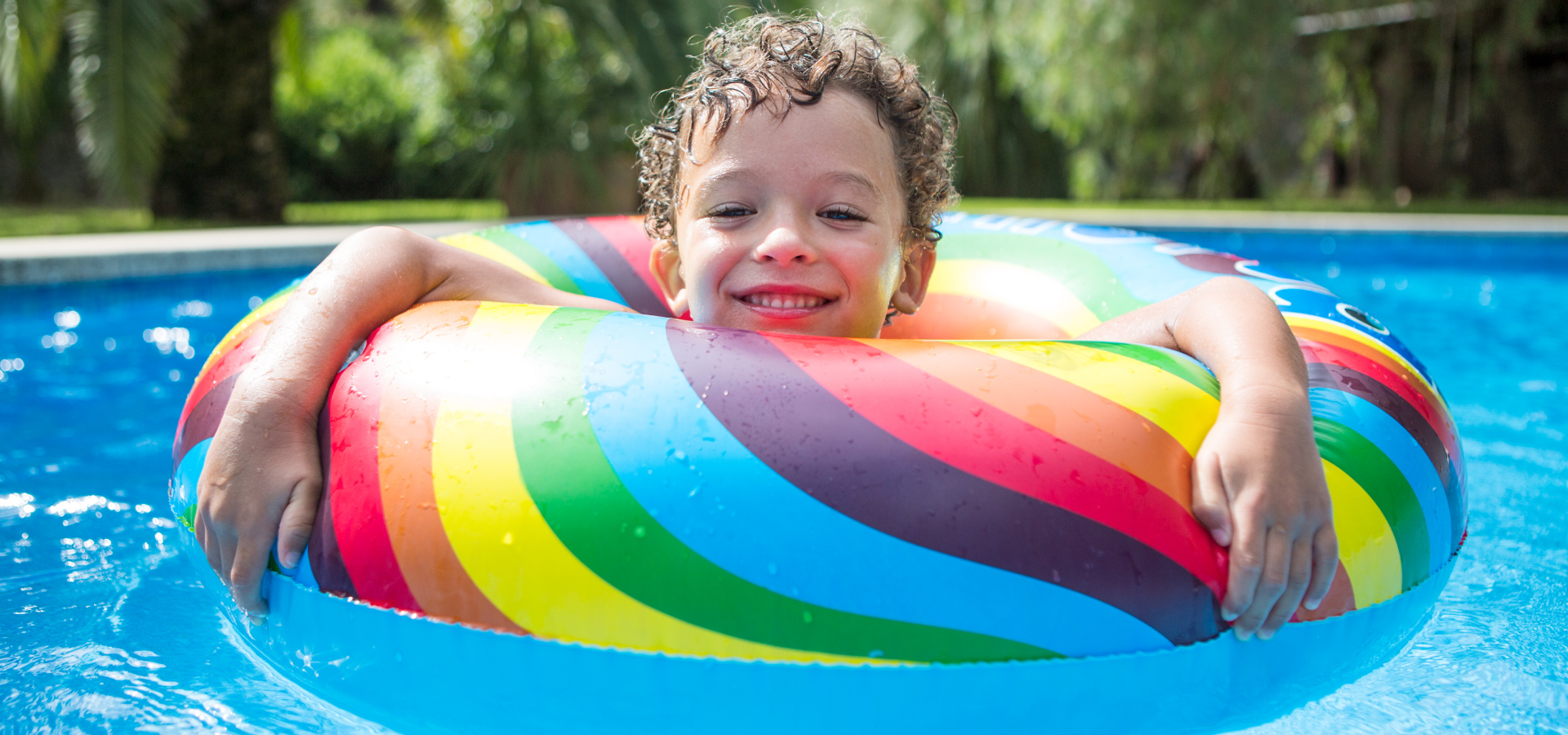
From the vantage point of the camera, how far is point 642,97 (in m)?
10.0

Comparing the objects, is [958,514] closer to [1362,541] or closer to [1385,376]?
[1362,541]

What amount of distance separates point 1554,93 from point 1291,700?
14460mm

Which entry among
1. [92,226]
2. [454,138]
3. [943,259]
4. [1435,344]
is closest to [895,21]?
[454,138]

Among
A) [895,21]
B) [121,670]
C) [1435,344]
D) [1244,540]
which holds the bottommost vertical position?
[1435,344]

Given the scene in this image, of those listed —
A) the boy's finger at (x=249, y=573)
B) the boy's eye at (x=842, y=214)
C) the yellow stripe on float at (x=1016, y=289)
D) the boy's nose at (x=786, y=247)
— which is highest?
the boy's eye at (x=842, y=214)

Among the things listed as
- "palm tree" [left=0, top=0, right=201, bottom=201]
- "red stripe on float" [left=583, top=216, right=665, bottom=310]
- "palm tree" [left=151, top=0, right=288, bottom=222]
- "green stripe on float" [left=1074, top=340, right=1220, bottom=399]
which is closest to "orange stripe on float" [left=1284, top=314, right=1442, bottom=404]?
"green stripe on float" [left=1074, top=340, right=1220, bottom=399]

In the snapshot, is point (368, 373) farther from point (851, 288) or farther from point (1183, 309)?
point (1183, 309)

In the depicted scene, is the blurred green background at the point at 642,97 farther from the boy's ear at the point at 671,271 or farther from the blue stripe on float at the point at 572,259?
the boy's ear at the point at 671,271

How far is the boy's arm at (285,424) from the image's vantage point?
4.35 ft

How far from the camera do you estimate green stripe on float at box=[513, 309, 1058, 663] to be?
1.16 m

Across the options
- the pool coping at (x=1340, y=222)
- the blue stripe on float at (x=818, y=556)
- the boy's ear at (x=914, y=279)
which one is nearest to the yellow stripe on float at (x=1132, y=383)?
the blue stripe on float at (x=818, y=556)

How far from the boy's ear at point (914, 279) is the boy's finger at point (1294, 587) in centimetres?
85

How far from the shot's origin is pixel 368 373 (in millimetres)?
1389

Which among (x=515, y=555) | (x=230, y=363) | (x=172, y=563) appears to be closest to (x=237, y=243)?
(x=172, y=563)
